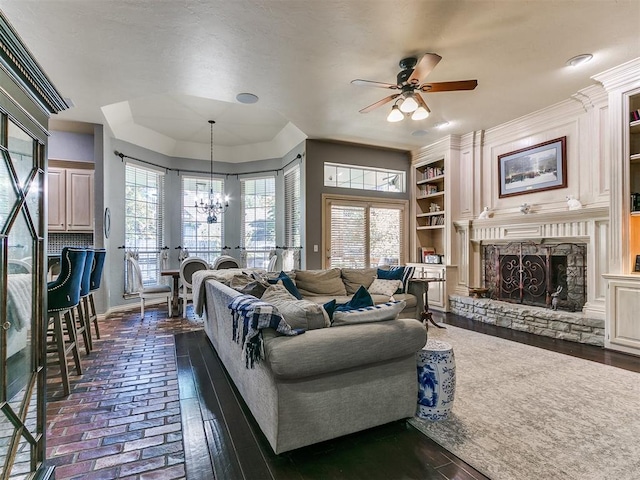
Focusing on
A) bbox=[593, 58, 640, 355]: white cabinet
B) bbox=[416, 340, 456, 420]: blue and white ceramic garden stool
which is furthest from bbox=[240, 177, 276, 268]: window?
bbox=[593, 58, 640, 355]: white cabinet

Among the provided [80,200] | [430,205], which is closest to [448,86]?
[430,205]

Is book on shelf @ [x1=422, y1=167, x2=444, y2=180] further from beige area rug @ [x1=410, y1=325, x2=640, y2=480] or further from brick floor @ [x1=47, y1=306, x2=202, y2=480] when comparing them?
brick floor @ [x1=47, y1=306, x2=202, y2=480]

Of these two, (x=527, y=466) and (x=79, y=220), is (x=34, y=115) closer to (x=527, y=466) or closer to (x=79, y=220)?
(x=527, y=466)

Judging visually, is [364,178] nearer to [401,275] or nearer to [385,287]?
[401,275]

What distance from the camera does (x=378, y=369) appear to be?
6.69 ft

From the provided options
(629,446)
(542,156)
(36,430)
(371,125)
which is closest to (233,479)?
(36,430)

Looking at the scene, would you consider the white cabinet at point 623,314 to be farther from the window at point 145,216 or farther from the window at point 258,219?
the window at point 145,216

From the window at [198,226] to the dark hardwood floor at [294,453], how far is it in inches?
205

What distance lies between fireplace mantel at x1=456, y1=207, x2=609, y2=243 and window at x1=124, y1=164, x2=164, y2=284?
6.30m

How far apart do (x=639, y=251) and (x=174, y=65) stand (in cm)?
568

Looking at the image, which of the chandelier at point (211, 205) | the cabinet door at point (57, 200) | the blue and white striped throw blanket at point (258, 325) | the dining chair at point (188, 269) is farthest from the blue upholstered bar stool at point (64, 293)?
the chandelier at point (211, 205)

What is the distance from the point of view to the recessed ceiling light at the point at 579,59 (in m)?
3.43

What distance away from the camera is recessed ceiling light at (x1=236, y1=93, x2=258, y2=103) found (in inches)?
171

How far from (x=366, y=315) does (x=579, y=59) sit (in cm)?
378
